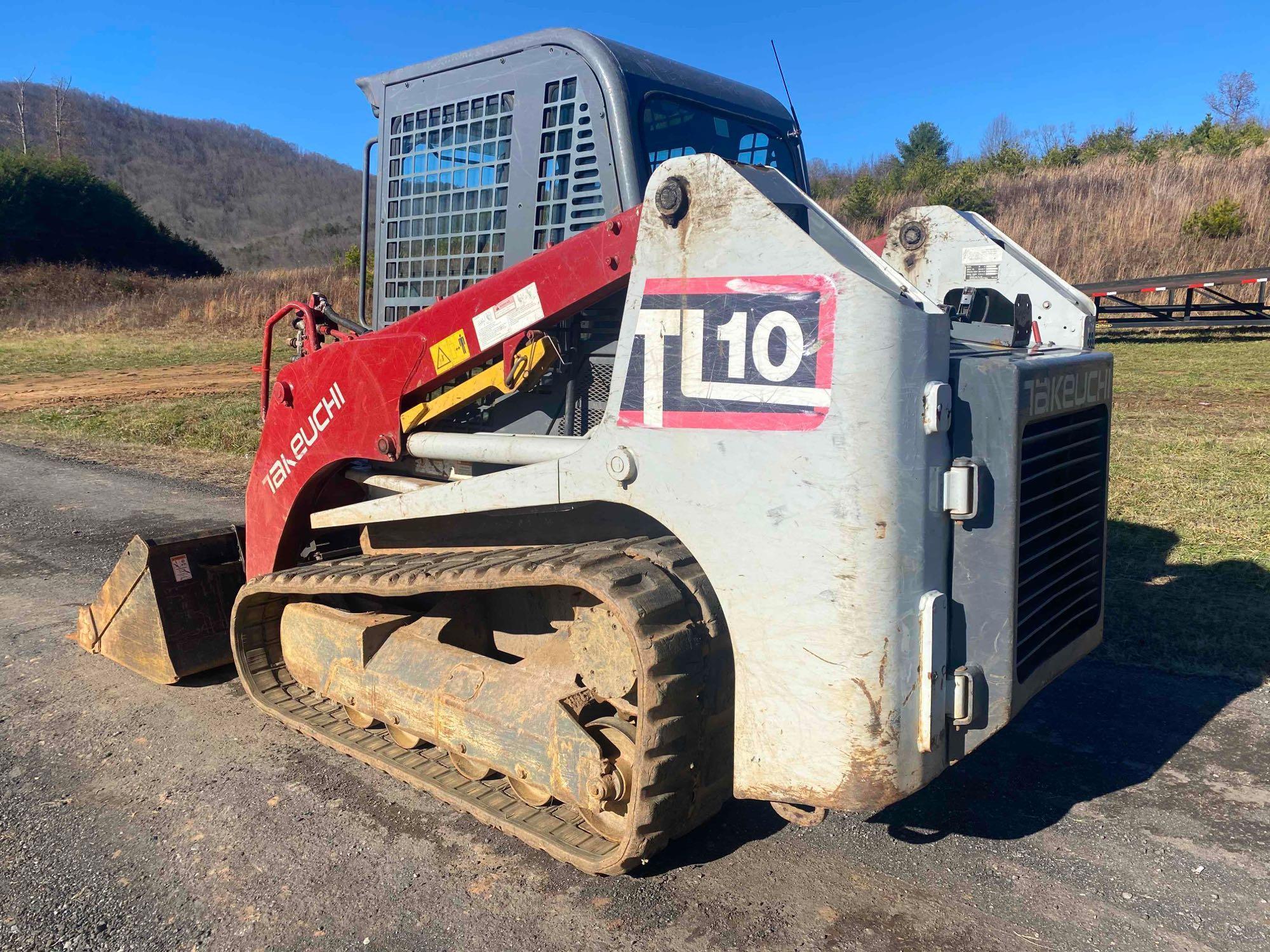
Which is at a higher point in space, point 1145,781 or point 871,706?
point 871,706

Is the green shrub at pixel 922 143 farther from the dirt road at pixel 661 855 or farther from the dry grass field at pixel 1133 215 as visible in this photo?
the dirt road at pixel 661 855

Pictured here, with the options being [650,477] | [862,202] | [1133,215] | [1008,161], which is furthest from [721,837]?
[1008,161]

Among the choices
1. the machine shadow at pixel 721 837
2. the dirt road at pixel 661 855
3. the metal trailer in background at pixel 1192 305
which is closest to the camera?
the dirt road at pixel 661 855

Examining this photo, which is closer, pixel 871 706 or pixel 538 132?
pixel 871 706

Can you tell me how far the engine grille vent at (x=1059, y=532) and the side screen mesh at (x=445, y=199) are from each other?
1933 mm

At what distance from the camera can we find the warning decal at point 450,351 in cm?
312

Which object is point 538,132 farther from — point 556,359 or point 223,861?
point 223,861

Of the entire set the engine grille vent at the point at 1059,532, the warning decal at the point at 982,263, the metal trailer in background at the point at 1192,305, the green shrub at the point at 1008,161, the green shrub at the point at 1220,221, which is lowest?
the engine grille vent at the point at 1059,532

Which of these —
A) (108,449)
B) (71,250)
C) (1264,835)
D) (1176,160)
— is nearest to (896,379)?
(1264,835)

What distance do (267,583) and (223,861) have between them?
1132 millimetres

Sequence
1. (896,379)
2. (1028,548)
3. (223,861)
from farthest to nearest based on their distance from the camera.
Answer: (223,861)
(1028,548)
(896,379)

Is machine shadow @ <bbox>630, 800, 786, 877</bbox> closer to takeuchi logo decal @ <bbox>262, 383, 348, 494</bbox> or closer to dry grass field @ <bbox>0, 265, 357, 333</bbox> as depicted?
takeuchi logo decal @ <bbox>262, 383, 348, 494</bbox>

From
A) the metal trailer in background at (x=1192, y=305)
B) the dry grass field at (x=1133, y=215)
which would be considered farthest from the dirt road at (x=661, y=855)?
the dry grass field at (x=1133, y=215)

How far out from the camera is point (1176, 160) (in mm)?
27859
